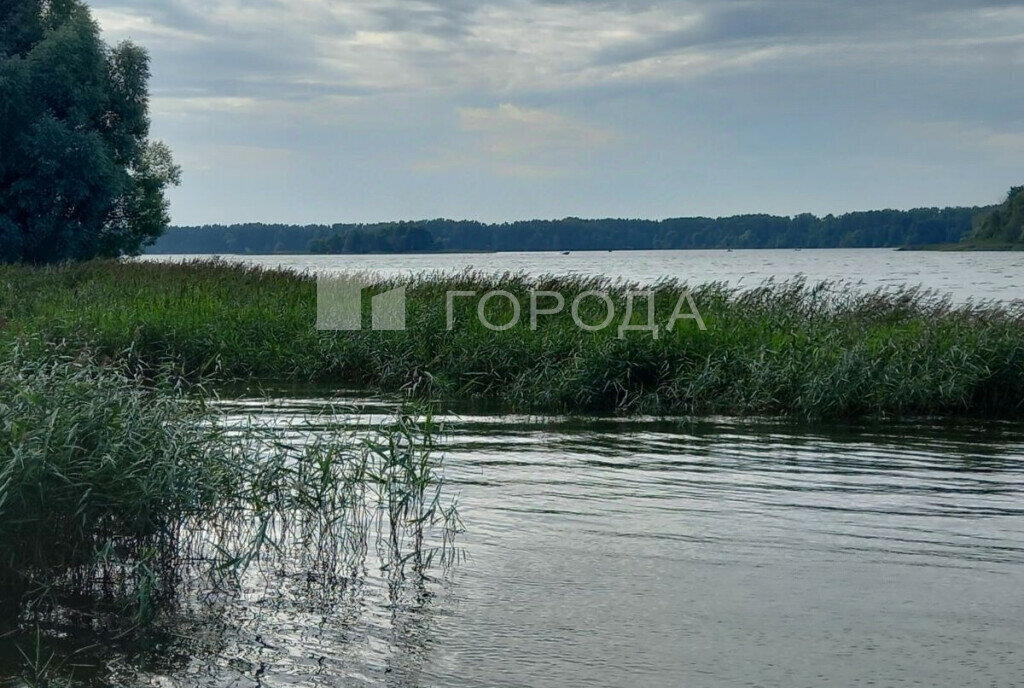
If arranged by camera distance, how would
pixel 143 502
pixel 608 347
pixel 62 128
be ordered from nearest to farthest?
1. pixel 143 502
2. pixel 608 347
3. pixel 62 128

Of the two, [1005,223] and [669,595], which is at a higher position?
[1005,223]

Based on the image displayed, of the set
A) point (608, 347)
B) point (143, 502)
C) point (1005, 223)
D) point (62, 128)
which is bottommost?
point (143, 502)

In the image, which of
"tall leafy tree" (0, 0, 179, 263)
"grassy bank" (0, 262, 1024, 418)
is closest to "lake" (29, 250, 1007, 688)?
"grassy bank" (0, 262, 1024, 418)

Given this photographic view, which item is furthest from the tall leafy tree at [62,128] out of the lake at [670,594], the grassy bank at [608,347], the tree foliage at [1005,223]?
the tree foliage at [1005,223]

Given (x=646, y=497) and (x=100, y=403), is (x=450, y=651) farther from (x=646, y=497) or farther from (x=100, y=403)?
(x=646, y=497)

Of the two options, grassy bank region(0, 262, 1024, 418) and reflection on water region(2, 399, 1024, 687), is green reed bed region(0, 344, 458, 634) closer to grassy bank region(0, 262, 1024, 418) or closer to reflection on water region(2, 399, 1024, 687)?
reflection on water region(2, 399, 1024, 687)

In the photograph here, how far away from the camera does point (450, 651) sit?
19.9 feet

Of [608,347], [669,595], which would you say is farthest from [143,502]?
[608,347]

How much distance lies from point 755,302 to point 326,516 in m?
13.6

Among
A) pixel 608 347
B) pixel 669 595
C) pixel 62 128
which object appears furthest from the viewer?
pixel 62 128

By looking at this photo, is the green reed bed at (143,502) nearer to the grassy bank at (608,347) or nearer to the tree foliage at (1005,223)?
the grassy bank at (608,347)

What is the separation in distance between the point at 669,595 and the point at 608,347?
8.85 m

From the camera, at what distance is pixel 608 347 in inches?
622

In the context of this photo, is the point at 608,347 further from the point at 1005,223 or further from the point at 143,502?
the point at 1005,223
